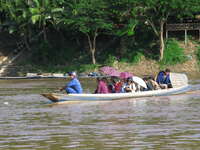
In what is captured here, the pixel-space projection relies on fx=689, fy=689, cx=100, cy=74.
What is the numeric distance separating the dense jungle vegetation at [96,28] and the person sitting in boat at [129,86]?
61.0ft

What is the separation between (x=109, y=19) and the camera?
1999 inches

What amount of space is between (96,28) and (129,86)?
21.1 m

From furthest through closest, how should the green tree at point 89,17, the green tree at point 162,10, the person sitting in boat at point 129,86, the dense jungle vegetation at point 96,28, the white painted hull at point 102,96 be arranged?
the green tree at point 89,17 < the dense jungle vegetation at point 96,28 < the green tree at point 162,10 < the person sitting in boat at point 129,86 < the white painted hull at point 102,96

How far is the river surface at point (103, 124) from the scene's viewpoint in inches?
633

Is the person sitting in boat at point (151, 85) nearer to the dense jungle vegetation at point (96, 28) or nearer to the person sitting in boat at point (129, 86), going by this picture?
the person sitting in boat at point (129, 86)

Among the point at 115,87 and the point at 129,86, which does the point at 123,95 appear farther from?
the point at 129,86

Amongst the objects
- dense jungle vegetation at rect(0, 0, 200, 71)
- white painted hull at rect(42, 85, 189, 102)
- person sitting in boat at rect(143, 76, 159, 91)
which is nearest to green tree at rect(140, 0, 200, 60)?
dense jungle vegetation at rect(0, 0, 200, 71)

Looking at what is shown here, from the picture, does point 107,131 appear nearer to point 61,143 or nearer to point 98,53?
point 61,143

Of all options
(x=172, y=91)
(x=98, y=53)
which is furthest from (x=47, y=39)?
(x=172, y=91)

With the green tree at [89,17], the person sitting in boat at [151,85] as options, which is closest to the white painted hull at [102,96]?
the person sitting in boat at [151,85]

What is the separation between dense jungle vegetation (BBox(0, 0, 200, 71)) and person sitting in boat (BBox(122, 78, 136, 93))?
732 inches

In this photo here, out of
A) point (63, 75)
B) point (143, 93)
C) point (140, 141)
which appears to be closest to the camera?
point (140, 141)

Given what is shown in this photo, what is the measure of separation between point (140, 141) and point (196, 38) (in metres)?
37.1

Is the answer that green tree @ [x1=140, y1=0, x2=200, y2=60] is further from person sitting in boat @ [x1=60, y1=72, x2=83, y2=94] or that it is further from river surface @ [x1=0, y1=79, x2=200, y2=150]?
person sitting in boat @ [x1=60, y1=72, x2=83, y2=94]
